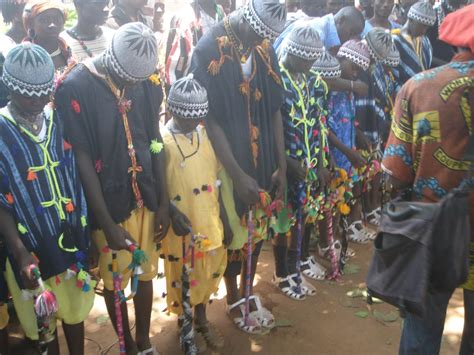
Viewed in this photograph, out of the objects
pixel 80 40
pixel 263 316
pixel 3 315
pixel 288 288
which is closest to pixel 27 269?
pixel 3 315

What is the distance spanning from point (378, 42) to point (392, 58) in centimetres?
30

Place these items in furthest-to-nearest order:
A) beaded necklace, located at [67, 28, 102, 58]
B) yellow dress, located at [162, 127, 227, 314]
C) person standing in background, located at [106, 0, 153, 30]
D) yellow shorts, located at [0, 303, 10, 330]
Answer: person standing in background, located at [106, 0, 153, 30]
beaded necklace, located at [67, 28, 102, 58]
yellow dress, located at [162, 127, 227, 314]
yellow shorts, located at [0, 303, 10, 330]

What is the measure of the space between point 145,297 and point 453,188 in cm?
202

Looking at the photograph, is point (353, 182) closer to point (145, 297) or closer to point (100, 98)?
point (145, 297)

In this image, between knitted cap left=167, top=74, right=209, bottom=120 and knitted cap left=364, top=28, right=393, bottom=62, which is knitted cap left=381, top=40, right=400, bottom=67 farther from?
knitted cap left=167, top=74, right=209, bottom=120

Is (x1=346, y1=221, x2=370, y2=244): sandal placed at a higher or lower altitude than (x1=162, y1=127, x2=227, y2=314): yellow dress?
lower

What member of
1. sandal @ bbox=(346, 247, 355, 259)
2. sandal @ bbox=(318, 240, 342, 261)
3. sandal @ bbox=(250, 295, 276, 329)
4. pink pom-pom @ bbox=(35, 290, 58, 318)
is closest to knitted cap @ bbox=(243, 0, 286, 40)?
pink pom-pom @ bbox=(35, 290, 58, 318)

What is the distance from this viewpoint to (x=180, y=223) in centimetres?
306

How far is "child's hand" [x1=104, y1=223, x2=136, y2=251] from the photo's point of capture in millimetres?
2713

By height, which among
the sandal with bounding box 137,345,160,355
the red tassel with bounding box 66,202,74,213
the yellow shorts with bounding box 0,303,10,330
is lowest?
the sandal with bounding box 137,345,160,355

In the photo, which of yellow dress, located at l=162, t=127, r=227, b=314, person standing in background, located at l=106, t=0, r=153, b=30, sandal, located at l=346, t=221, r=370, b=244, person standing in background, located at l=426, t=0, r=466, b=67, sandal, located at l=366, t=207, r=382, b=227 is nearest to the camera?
yellow dress, located at l=162, t=127, r=227, b=314

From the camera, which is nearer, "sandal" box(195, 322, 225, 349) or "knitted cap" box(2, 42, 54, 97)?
"knitted cap" box(2, 42, 54, 97)

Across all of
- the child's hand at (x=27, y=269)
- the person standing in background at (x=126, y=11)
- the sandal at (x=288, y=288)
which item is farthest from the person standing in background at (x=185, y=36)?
the child's hand at (x=27, y=269)

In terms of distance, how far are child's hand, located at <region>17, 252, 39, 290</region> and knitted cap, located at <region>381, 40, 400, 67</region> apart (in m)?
3.70
